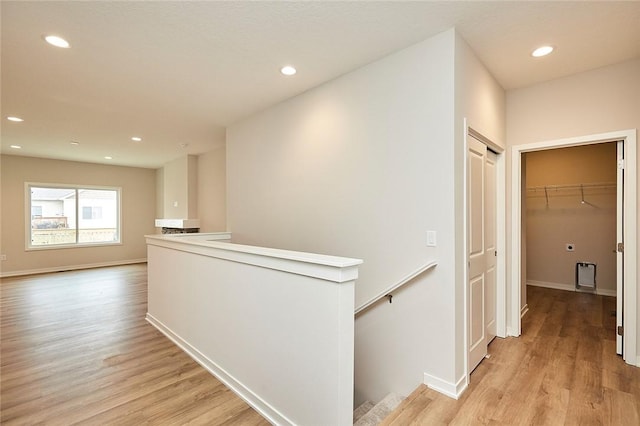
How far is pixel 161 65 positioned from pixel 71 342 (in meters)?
3.20

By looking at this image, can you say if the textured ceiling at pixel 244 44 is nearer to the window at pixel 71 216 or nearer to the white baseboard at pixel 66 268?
the window at pixel 71 216

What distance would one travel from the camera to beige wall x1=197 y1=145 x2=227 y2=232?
6562 millimetres

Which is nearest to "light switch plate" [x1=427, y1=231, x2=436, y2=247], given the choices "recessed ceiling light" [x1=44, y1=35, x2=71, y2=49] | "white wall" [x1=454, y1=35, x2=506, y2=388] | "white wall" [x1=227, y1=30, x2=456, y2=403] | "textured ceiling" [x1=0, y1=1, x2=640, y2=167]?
"white wall" [x1=227, y1=30, x2=456, y2=403]

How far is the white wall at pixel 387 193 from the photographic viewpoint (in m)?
2.39

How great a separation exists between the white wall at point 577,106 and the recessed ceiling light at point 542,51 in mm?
694

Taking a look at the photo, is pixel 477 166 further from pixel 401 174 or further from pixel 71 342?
pixel 71 342

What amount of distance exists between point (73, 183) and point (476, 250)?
370 inches

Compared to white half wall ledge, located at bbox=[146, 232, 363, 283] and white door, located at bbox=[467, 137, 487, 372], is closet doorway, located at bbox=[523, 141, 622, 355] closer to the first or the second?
white door, located at bbox=[467, 137, 487, 372]

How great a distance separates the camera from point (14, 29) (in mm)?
2330

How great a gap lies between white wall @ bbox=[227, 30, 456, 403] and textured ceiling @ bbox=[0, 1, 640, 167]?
0.97 ft

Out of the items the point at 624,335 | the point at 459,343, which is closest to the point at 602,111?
the point at 624,335

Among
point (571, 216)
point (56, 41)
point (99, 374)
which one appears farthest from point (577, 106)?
point (99, 374)

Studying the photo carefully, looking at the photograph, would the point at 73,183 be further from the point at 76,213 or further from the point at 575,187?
the point at 575,187

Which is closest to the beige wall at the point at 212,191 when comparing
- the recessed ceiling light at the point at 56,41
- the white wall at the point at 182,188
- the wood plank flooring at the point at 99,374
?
the white wall at the point at 182,188
